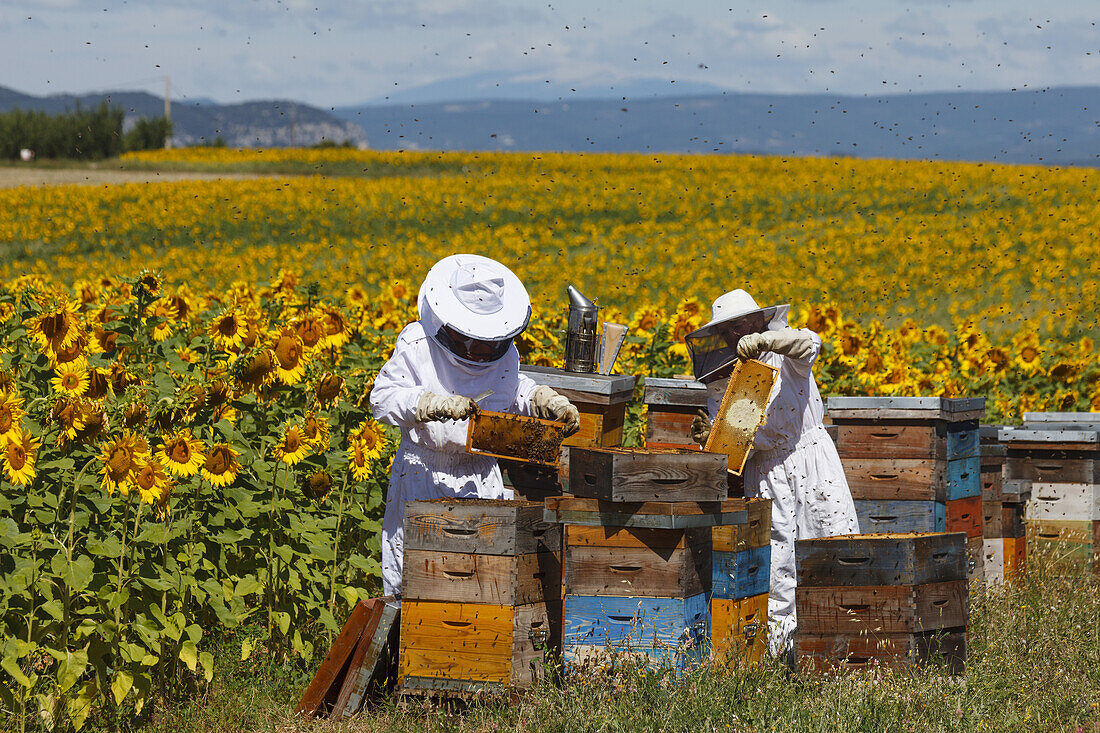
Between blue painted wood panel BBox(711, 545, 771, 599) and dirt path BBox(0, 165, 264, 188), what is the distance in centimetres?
3976

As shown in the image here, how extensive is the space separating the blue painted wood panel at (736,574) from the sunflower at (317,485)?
2244 mm

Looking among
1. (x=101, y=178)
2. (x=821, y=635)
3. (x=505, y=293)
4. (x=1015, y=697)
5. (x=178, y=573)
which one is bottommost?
(x=1015, y=697)

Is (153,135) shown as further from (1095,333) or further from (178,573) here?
(178,573)

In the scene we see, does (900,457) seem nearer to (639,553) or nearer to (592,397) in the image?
(592,397)

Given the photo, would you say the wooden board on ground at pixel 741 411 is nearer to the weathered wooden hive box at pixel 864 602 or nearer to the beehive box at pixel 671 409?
the weathered wooden hive box at pixel 864 602

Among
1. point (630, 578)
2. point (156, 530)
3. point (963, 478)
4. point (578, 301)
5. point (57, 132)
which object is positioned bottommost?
point (630, 578)

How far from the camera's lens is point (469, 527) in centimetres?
510

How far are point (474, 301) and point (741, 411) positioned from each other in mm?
1577

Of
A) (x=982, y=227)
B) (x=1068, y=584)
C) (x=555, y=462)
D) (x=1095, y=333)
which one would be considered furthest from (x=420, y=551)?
(x=982, y=227)

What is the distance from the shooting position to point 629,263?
23.5 meters

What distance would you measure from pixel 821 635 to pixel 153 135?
7349cm

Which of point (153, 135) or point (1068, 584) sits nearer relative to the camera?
point (1068, 584)

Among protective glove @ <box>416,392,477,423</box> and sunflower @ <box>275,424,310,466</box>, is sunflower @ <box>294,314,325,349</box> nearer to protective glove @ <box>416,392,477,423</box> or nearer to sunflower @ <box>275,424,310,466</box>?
sunflower @ <box>275,424,310,466</box>

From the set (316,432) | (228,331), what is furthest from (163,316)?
(316,432)
